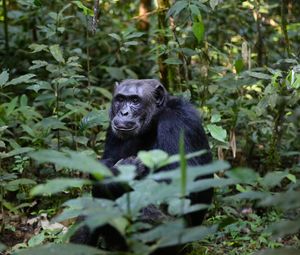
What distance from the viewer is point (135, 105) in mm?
5816

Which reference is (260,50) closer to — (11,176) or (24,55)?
(24,55)

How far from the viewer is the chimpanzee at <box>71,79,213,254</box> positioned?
5.18 meters

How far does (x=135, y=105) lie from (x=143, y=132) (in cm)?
27

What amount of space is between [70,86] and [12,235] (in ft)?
7.77

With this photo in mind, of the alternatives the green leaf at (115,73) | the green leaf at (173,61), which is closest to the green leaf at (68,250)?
the green leaf at (173,61)

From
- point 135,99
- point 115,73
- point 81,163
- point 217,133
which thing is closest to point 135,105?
point 135,99

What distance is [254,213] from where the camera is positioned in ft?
21.1

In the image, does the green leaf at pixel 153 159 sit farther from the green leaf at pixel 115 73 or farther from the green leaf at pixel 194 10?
the green leaf at pixel 115 73

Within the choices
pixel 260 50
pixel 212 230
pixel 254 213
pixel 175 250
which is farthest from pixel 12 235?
pixel 260 50

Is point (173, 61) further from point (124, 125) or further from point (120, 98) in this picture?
point (124, 125)

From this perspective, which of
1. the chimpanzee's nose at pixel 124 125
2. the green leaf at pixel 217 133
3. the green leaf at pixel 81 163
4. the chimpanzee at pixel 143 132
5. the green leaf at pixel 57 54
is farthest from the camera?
the green leaf at pixel 57 54

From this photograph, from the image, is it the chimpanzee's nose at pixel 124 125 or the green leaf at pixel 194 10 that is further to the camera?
the green leaf at pixel 194 10

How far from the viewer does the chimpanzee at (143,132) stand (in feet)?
17.0

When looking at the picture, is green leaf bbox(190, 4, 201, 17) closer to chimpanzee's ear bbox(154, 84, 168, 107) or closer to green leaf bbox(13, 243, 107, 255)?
chimpanzee's ear bbox(154, 84, 168, 107)
